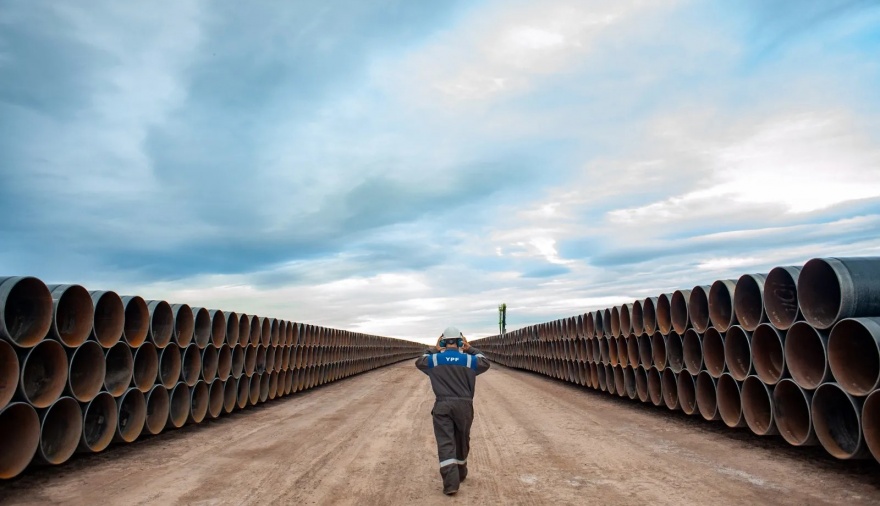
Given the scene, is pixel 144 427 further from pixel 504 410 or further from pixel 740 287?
pixel 740 287

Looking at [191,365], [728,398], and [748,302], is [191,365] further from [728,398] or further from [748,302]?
[748,302]

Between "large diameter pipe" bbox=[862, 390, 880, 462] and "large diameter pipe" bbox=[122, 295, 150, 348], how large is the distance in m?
9.26

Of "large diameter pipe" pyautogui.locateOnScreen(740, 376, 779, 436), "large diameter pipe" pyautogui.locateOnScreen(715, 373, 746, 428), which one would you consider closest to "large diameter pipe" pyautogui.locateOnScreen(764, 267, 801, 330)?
"large diameter pipe" pyautogui.locateOnScreen(740, 376, 779, 436)

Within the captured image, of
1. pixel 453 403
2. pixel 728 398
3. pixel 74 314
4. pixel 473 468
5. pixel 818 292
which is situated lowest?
Result: pixel 473 468

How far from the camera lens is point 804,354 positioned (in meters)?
7.43

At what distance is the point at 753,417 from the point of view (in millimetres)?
8359

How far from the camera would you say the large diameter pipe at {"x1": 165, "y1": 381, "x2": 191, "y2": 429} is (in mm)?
9906

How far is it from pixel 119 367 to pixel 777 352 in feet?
30.6

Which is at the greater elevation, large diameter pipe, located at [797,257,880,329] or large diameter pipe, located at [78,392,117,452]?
large diameter pipe, located at [797,257,880,329]

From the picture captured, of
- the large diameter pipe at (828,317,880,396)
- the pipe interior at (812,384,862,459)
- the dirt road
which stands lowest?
the dirt road

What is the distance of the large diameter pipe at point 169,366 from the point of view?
31.9 feet

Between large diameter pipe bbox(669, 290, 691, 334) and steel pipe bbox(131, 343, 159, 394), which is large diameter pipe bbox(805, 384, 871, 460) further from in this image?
steel pipe bbox(131, 343, 159, 394)

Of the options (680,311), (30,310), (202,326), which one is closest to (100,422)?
(30,310)

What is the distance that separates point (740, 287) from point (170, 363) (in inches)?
360
